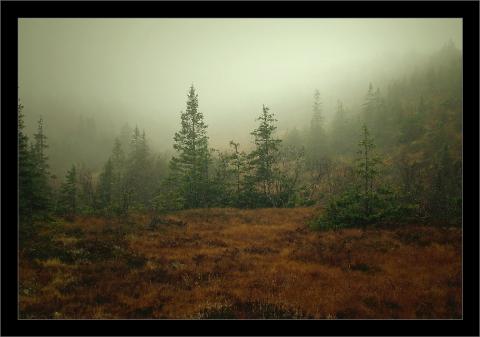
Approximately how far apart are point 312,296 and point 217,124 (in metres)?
13.8

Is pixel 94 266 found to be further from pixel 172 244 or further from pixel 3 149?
pixel 3 149

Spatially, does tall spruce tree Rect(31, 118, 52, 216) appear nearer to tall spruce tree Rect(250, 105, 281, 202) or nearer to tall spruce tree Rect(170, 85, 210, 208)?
tall spruce tree Rect(170, 85, 210, 208)

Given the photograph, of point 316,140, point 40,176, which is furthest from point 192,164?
point 40,176

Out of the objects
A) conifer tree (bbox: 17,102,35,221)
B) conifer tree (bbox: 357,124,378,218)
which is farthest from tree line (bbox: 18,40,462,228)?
conifer tree (bbox: 17,102,35,221)

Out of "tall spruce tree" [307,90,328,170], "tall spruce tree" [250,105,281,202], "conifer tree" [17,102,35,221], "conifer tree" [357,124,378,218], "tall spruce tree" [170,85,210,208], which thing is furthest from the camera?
"tall spruce tree" [307,90,328,170]

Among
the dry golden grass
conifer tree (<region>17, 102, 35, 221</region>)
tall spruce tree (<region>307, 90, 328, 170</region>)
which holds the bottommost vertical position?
the dry golden grass

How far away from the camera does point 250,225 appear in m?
14.3

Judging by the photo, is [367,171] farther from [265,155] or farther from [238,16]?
[265,155]

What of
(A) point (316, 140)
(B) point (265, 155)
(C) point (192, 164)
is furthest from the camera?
(A) point (316, 140)

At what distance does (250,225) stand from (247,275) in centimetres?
559

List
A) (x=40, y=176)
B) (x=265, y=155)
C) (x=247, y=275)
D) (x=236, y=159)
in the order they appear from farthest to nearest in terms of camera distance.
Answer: (x=236, y=159), (x=265, y=155), (x=40, y=176), (x=247, y=275)

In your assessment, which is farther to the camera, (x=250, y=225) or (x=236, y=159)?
(x=236, y=159)

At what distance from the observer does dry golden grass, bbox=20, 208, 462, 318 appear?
24.4ft

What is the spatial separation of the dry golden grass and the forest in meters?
0.04
